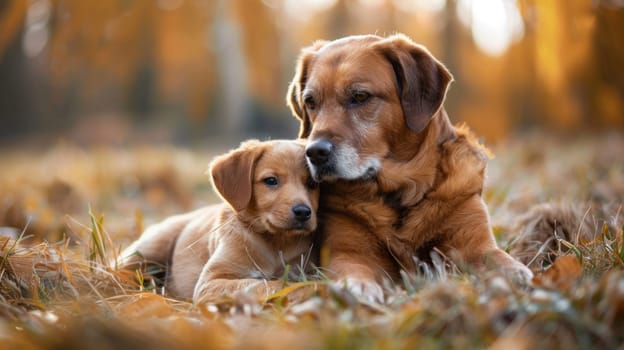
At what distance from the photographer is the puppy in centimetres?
384

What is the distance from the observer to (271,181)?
409 centimetres

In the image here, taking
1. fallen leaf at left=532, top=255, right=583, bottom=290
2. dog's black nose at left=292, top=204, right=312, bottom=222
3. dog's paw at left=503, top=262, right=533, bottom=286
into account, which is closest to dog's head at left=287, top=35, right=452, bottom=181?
dog's black nose at left=292, top=204, right=312, bottom=222

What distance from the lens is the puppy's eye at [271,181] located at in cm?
409

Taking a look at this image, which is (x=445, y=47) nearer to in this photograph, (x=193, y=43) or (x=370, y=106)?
(x=193, y=43)

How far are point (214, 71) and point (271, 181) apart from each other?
16976 mm

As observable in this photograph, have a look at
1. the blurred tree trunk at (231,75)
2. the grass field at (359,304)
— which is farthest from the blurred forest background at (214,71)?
the grass field at (359,304)

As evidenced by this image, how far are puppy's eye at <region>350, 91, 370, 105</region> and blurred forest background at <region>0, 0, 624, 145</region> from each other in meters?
6.26

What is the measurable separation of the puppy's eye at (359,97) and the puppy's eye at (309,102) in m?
0.31

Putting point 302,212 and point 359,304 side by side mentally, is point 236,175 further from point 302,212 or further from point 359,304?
point 359,304

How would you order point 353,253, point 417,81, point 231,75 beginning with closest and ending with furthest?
1. point 353,253
2. point 417,81
3. point 231,75

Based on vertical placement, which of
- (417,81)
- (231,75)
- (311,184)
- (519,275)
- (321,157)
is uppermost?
(417,81)

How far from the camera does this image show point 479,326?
7.54 feet

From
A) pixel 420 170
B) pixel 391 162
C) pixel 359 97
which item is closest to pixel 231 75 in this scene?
pixel 359 97

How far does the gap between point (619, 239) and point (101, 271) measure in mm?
2848
